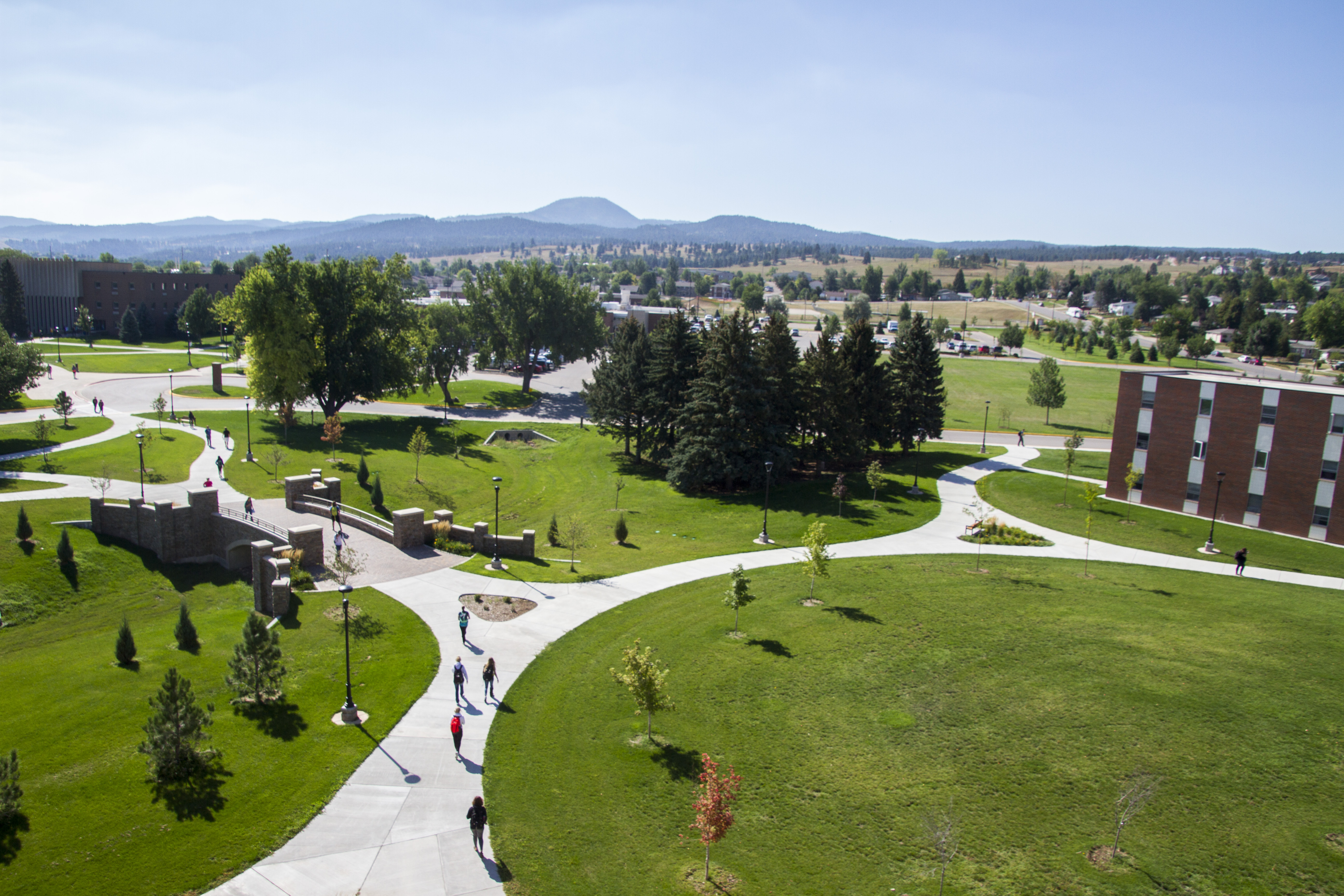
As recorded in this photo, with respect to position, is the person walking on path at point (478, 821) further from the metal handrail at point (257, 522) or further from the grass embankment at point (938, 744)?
the metal handrail at point (257, 522)

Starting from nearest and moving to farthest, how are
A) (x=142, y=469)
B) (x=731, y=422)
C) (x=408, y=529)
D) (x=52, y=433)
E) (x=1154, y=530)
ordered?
(x=408, y=529)
(x=1154, y=530)
(x=142, y=469)
(x=731, y=422)
(x=52, y=433)

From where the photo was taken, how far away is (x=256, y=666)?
2188 cm

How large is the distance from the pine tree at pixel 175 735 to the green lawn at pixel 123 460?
3049 centimetres

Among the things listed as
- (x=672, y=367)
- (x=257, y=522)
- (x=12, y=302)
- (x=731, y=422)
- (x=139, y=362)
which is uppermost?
(x=12, y=302)

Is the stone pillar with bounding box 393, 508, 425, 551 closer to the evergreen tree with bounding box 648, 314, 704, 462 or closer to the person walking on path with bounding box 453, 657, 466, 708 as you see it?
the person walking on path with bounding box 453, 657, 466, 708

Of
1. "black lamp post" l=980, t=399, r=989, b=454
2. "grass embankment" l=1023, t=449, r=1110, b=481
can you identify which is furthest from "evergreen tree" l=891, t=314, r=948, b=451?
"grass embankment" l=1023, t=449, r=1110, b=481

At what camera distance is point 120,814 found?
17625 millimetres

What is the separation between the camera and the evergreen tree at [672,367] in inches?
2190

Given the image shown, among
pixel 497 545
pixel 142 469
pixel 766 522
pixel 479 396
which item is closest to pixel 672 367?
pixel 766 522

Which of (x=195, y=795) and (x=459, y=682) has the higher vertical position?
(x=459, y=682)

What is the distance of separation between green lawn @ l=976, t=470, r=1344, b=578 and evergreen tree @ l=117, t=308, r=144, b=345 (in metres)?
116

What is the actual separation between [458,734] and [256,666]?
21.7ft

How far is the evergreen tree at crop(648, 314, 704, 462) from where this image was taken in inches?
2190

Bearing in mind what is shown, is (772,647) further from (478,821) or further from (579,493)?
(579,493)
